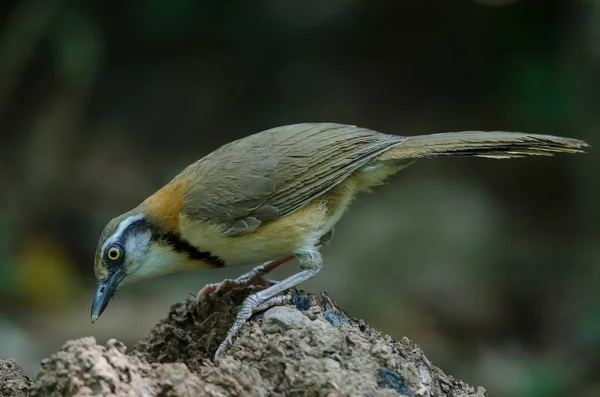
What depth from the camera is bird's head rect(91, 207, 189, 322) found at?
4469 millimetres

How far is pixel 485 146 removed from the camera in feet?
15.3

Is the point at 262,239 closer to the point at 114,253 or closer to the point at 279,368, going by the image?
the point at 114,253

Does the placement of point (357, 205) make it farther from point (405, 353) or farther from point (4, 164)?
point (405, 353)

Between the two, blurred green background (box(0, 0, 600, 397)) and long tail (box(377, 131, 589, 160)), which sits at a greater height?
long tail (box(377, 131, 589, 160))

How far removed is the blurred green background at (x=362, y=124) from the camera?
8.88m

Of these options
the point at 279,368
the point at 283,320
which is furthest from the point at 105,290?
the point at 279,368

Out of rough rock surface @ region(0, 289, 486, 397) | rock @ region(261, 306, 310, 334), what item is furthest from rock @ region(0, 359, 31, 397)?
rock @ region(261, 306, 310, 334)

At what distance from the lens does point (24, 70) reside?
11.1 m

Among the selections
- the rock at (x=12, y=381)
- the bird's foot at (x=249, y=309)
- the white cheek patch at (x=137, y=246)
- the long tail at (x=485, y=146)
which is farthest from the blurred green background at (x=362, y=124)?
the bird's foot at (x=249, y=309)

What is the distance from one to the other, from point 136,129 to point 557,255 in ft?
19.2

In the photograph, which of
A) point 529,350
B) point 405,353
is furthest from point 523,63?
point 405,353

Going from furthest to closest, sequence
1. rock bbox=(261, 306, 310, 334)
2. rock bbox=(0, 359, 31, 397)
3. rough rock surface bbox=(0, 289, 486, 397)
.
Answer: rock bbox=(0, 359, 31, 397), rock bbox=(261, 306, 310, 334), rough rock surface bbox=(0, 289, 486, 397)

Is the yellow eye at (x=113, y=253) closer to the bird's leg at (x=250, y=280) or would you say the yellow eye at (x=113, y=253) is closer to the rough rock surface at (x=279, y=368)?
the bird's leg at (x=250, y=280)

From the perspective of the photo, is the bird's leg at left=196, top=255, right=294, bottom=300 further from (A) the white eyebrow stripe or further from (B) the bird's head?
(A) the white eyebrow stripe
